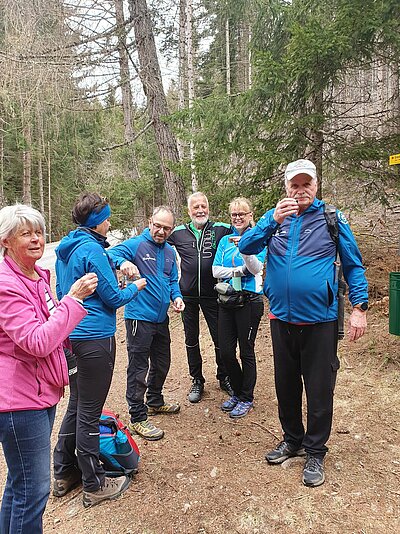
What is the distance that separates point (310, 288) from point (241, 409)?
1863 millimetres

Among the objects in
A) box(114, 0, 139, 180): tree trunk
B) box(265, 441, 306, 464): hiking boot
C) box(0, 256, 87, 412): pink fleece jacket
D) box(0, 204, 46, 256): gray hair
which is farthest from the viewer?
box(114, 0, 139, 180): tree trunk

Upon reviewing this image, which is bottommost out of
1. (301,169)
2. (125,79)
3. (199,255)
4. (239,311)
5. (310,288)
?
(239,311)

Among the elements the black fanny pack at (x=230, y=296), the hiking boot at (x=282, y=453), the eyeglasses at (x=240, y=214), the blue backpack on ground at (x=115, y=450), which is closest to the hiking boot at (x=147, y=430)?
the blue backpack on ground at (x=115, y=450)

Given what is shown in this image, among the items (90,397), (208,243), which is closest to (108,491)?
(90,397)

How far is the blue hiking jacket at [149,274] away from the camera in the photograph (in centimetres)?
377

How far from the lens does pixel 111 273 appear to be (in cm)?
287

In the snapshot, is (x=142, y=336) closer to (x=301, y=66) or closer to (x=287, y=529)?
(x=287, y=529)

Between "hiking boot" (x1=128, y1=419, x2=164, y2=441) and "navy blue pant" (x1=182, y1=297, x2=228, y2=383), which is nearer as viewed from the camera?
"hiking boot" (x1=128, y1=419, x2=164, y2=441)

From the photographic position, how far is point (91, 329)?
2814 millimetres

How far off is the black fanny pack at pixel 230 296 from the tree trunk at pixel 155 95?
446 centimetres

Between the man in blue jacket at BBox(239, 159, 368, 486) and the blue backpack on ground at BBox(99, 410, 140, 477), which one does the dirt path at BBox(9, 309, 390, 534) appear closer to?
the blue backpack on ground at BBox(99, 410, 140, 477)

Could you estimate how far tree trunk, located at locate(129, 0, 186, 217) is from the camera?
8.02m

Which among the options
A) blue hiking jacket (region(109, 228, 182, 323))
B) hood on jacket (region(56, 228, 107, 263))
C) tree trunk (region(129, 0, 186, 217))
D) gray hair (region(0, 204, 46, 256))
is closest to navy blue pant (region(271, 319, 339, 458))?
A: blue hiking jacket (region(109, 228, 182, 323))

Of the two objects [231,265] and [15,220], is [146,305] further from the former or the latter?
[15,220]
